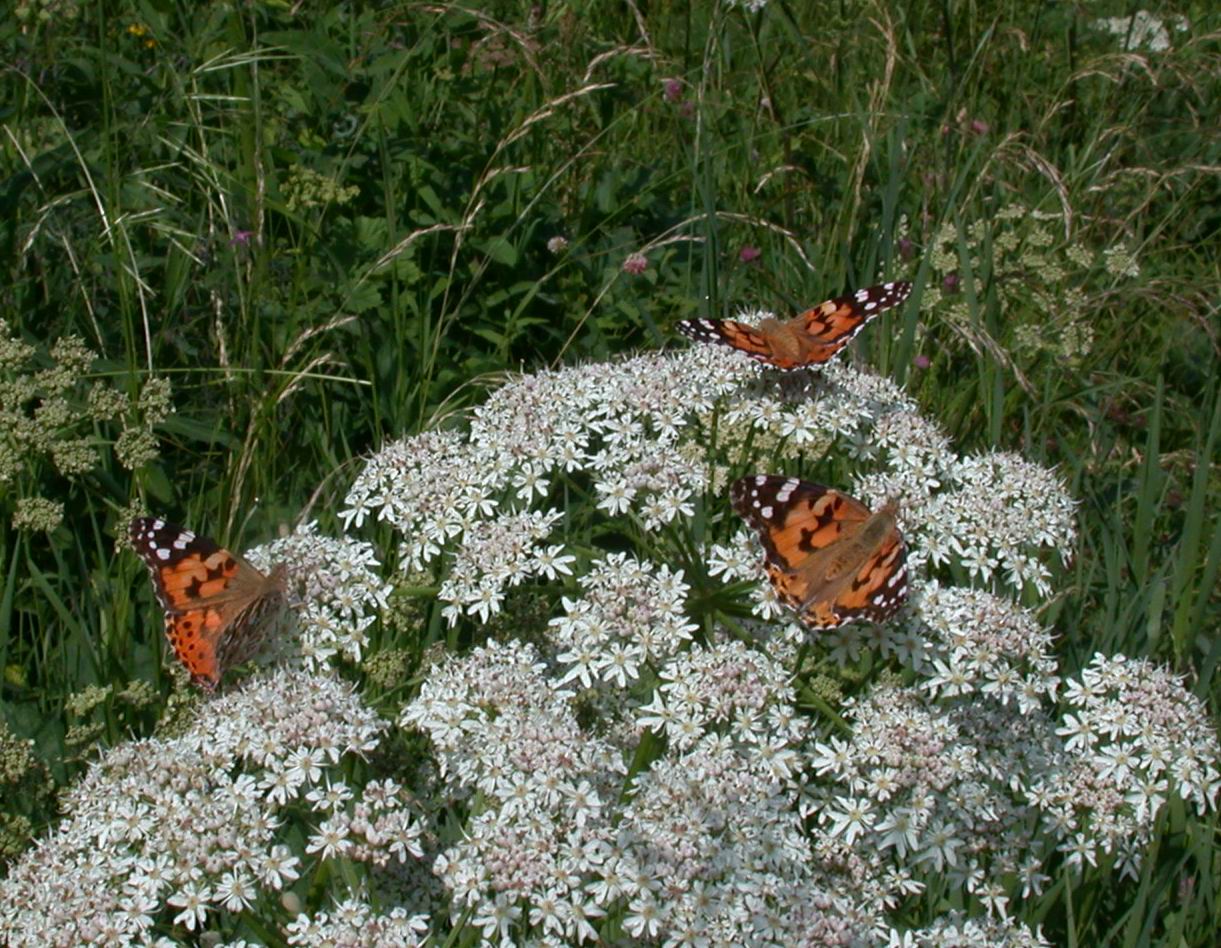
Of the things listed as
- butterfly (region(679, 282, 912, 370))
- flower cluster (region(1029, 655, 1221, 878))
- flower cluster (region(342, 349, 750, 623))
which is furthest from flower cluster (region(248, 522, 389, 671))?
flower cluster (region(1029, 655, 1221, 878))

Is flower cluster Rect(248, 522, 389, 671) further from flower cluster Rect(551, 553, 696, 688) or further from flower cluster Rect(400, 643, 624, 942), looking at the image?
flower cluster Rect(551, 553, 696, 688)

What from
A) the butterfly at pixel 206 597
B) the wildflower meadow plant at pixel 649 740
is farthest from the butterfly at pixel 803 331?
the butterfly at pixel 206 597

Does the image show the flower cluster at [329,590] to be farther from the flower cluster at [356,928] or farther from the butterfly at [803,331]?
the butterfly at [803,331]

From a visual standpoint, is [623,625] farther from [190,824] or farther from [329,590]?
[190,824]

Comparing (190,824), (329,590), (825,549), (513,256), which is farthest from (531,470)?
(513,256)

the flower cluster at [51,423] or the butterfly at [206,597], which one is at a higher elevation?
the flower cluster at [51,423]

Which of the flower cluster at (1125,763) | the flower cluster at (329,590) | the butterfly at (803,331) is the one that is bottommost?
the flower cluster at (1125,763)

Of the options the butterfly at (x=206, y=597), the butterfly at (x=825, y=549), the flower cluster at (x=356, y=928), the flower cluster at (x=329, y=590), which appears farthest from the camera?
the flower cluster at (x=329, y=590)
